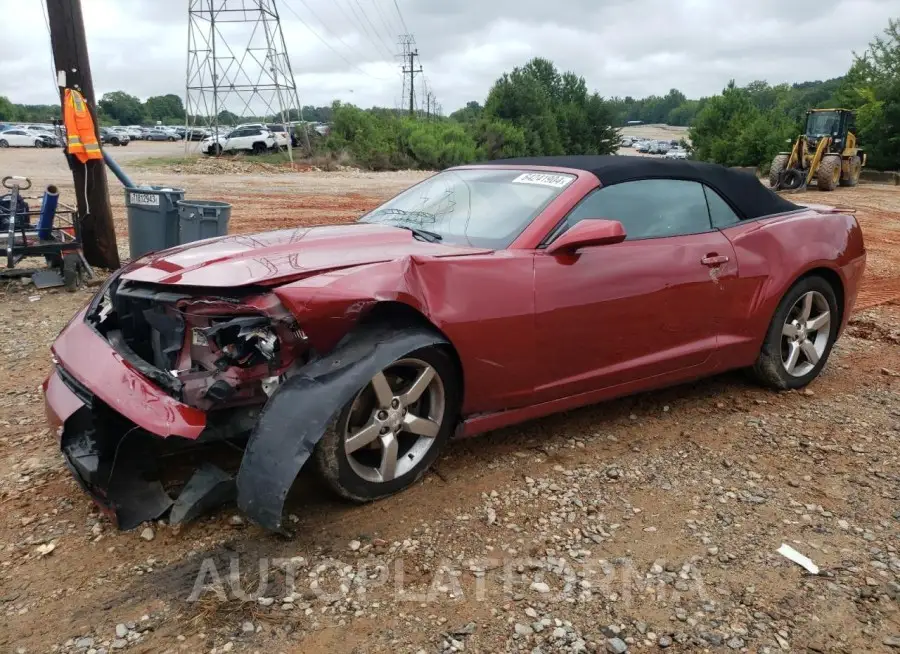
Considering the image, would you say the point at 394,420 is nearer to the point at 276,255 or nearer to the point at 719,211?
the point at 276,255

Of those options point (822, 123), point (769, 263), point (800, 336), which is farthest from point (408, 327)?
point (822, 123)

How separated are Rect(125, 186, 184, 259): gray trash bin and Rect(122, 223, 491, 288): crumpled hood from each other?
3.80 m

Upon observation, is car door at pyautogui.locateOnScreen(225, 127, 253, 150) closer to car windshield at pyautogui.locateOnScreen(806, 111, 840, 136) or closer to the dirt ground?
car windshield at pyautogui.locateOnScreen(806, 111, 840, 136)

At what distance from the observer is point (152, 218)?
23.9 ft

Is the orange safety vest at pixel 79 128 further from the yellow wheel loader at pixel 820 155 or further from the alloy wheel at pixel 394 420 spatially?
the yellow wheel loader at pixel 820 155

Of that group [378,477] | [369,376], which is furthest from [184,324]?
[378,477]

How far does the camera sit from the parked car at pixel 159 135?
207 ft

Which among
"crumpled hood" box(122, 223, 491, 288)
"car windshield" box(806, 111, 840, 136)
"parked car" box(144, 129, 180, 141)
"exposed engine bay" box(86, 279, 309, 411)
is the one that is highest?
"car windshield" box(806, 111, 840, 136)

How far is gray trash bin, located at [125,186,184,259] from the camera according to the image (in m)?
7.20

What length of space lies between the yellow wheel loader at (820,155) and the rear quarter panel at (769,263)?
59.7 feet

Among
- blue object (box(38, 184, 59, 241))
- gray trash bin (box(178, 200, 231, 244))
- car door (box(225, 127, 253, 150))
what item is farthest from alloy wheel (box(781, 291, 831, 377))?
car door (box(225, 127, 253, 150))

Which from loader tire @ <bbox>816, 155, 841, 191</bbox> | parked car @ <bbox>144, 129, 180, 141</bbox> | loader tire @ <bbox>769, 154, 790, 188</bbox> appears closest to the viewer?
loader tire @ <bbox>816, 155, 841, 191</bbox>

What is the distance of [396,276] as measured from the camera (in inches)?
120

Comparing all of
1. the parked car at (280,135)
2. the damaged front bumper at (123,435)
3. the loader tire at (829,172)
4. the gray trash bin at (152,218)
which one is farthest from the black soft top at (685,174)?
the parked car at (280,135)
